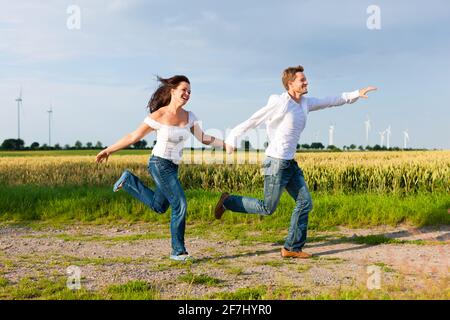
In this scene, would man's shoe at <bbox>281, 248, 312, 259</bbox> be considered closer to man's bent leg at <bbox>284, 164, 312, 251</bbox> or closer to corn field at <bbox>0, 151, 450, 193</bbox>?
man's bent leg at <bbox>284, 164, 312, 251</bbox>

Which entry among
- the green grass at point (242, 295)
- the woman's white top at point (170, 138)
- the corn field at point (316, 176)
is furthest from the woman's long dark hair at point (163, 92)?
the corn field at point (316, 176)

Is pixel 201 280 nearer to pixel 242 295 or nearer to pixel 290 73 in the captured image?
pixel 242 295

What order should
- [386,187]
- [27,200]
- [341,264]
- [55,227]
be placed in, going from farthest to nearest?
1. [386,187]
2. [27,200]
3. [55,227]
4. [341,264]

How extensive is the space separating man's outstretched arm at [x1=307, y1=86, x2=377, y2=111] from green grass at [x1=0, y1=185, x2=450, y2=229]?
8.78 ft

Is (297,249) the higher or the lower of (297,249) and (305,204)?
the lower

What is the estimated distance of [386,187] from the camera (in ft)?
49.9

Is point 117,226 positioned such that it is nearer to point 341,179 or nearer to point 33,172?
point 341,179

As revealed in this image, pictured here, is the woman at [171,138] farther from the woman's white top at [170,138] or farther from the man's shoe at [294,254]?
the man's shoe at [294,254]

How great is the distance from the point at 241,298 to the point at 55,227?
6.89m

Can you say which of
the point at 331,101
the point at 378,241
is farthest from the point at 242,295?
the point at 378,241

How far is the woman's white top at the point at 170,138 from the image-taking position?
6586mm

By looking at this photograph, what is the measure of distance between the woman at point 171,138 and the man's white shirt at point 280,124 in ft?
1.58

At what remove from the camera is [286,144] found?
6758mm

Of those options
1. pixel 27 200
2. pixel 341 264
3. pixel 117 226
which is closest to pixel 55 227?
pixel 117 226
